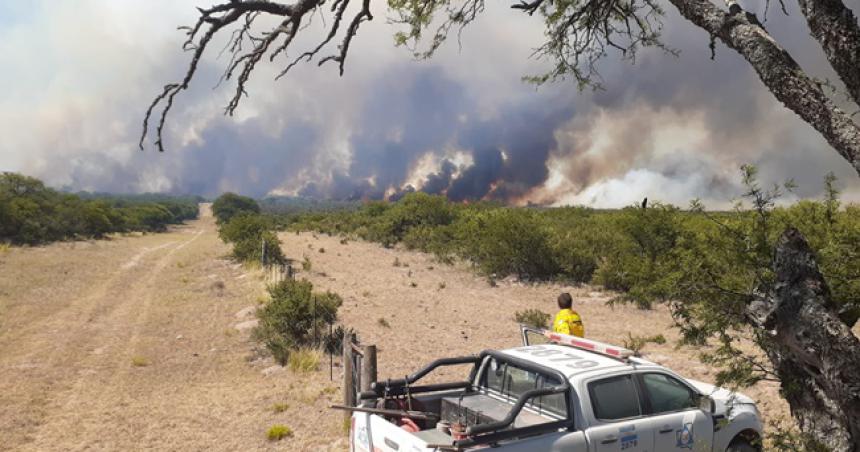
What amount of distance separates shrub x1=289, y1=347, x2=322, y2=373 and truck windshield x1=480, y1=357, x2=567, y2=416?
7.06 meters

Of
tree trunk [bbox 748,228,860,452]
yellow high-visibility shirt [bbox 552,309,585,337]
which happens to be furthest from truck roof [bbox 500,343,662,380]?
tree trunk [bbox 748,228,860,452]

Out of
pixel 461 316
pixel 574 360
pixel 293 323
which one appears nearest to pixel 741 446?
pixel 574 360

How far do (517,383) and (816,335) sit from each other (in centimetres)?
364

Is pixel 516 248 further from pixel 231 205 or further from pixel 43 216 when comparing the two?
pixel 231 205

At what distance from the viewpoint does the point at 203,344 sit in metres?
15.7

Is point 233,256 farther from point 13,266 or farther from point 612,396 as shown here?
point 612,396

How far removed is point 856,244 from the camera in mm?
4285

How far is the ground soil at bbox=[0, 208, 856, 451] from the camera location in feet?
31.9

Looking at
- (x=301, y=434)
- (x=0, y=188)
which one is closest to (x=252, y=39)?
(x=301, y=434)

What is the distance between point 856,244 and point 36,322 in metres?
21.6

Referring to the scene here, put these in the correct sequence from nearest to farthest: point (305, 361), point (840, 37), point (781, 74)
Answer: point (840, 37), point (781, 74), point (305, 361)

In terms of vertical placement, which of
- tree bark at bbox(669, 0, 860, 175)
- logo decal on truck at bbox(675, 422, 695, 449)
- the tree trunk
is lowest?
logo decal on truck at bbox(675, 422, 695, 449)

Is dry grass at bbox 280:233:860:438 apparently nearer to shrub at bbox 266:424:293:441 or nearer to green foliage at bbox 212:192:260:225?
shrub at bbox 266:424:293:441

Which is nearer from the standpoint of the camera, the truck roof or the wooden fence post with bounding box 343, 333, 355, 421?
the truck roof
